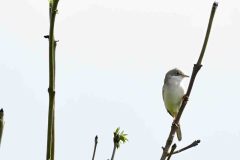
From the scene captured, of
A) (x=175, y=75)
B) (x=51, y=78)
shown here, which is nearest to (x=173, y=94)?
(x=175, y=75)

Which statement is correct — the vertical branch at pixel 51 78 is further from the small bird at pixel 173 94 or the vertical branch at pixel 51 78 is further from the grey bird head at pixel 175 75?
the grey bird head at pixel 175 75

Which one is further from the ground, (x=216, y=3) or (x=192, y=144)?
(x=216, y=3)

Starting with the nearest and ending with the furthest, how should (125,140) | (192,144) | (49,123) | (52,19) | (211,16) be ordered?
(52,19)
(49,123)
(211,16)
(192,144)
(125,140)

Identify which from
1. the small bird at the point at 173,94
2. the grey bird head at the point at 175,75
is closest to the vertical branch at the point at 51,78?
the small bird at the point at 173,94

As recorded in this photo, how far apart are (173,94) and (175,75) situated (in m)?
1.68

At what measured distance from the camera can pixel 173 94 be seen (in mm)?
11906

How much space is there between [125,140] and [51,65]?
2.06 meters

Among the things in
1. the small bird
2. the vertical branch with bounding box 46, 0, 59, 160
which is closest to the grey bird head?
the small bird

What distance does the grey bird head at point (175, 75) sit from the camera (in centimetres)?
1315

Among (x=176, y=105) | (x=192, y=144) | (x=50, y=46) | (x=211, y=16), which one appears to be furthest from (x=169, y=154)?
(x=176, y=105)

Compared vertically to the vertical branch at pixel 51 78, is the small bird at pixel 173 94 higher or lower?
higher

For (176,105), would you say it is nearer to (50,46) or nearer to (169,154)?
(169,154)

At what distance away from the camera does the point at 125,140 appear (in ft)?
15.5

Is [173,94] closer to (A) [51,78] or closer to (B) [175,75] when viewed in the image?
(B) [175,75]
